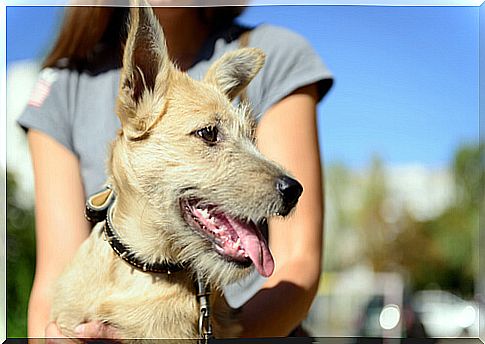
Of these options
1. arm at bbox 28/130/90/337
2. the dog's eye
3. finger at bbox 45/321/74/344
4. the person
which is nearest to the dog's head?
the dog's eye

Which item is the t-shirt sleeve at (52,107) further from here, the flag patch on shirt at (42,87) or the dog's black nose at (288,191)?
the dog's black nose at (288,191)

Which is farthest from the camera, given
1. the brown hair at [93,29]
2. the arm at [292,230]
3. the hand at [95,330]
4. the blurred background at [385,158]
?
the blurred background at [385,158]

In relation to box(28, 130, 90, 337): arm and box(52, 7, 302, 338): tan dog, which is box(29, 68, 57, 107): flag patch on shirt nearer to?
box(28, 130, 90, 337): arm

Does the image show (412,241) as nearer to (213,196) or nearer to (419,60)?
(419,60)

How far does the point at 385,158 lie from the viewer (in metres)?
3.07

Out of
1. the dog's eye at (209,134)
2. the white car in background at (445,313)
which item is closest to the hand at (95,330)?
the dog's eye at (209,134)

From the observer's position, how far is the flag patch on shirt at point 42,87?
2.94m

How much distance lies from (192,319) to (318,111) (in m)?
0.80

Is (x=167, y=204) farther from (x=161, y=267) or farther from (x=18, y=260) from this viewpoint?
(x=18, y=260)

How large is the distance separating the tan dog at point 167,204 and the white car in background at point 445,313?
2.38ft

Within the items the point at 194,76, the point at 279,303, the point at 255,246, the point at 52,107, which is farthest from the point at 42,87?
the point at 279,303

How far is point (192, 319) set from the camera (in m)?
2.62

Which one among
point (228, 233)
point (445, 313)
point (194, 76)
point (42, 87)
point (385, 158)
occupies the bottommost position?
point (445, 313)

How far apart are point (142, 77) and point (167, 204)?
0.38m
